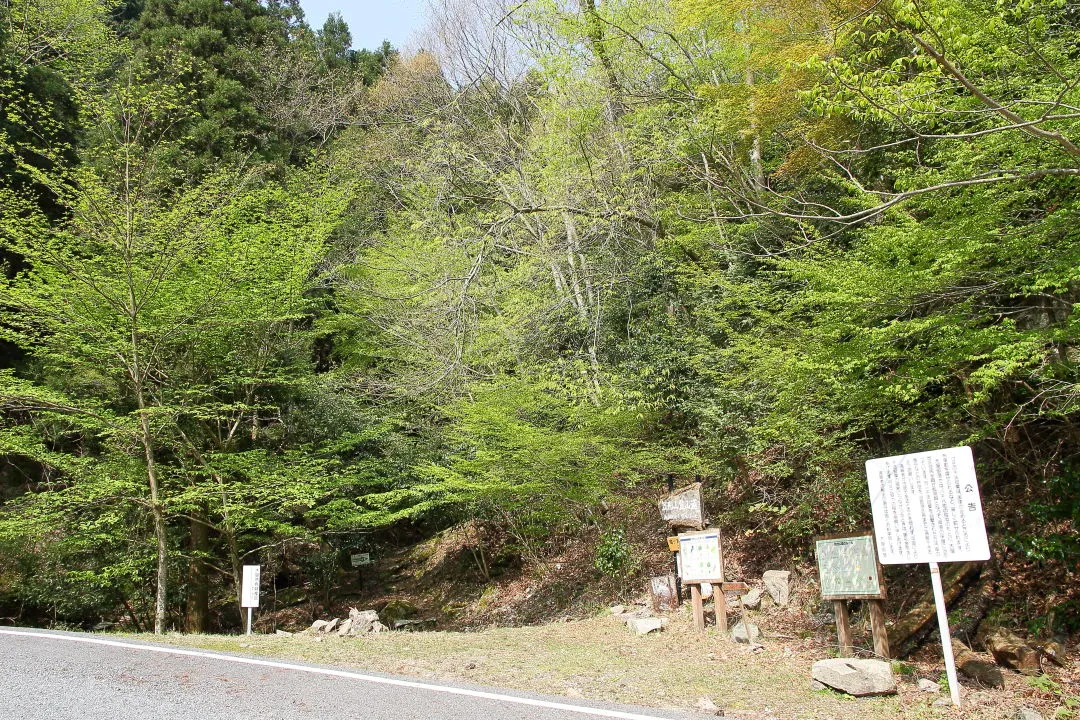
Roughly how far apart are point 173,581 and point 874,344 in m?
13.7

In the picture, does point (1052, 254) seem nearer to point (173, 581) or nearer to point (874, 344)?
point (874, 344)

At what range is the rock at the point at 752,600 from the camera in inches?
318

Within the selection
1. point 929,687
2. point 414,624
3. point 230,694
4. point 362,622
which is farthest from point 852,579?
point 414,624

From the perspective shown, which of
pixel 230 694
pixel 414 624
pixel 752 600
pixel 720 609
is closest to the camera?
pixel 230 694

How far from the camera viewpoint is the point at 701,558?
7.41m

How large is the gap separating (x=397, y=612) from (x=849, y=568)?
420 inches

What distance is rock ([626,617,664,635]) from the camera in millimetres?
7824

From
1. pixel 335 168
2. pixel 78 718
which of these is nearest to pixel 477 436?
pixel 78 718

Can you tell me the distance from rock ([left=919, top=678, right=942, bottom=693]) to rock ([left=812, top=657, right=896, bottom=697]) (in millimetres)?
226

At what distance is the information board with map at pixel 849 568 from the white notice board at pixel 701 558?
1.26m

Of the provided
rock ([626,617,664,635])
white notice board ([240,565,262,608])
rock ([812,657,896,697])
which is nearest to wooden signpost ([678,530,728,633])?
rock ([626,617,664,635])

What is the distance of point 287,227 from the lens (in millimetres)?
14203

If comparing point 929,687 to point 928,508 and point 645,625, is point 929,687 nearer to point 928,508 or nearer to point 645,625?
point 928,508

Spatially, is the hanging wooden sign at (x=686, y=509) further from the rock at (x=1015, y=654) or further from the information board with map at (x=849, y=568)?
the rock at (x=1015, y=654)
